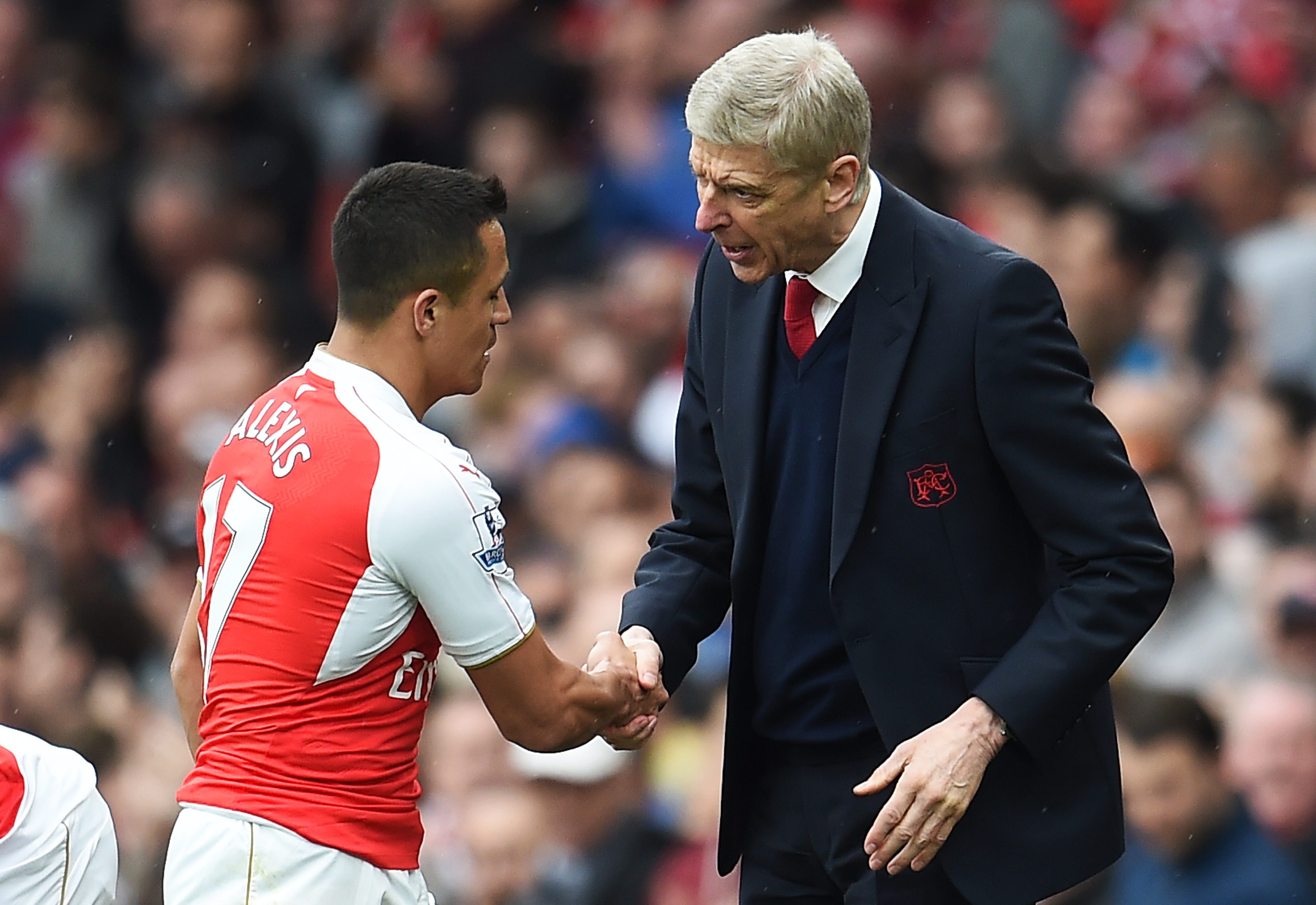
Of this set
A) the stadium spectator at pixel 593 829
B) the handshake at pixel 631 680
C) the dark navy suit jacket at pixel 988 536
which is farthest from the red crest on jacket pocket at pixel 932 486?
the stadium spectator at pixel 593 829

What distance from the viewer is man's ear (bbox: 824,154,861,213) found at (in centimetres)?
327

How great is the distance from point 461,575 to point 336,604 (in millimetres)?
193

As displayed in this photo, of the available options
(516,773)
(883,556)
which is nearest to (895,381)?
(883,556)

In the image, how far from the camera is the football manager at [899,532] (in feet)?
10.2

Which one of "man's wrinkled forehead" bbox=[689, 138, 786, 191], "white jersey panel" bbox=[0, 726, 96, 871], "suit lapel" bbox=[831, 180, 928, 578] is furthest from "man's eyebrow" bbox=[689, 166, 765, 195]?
"white jersey panel" bbox=[0, 726, 96, 871]

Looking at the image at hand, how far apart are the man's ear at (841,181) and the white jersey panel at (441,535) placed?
0.73m

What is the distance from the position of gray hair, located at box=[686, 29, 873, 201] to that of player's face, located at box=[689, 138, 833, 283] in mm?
25

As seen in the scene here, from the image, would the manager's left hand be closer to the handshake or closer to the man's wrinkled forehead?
the handshake

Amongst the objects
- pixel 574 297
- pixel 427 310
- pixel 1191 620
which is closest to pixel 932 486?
pixel 427 310

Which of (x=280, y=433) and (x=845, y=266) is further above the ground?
(x=845, y=266)

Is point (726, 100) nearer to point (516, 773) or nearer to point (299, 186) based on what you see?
point (516, 773)

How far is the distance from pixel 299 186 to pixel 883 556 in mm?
5756

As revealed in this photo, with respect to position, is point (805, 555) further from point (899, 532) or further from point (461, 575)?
point (461, 575)

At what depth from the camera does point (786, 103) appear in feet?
10.5
